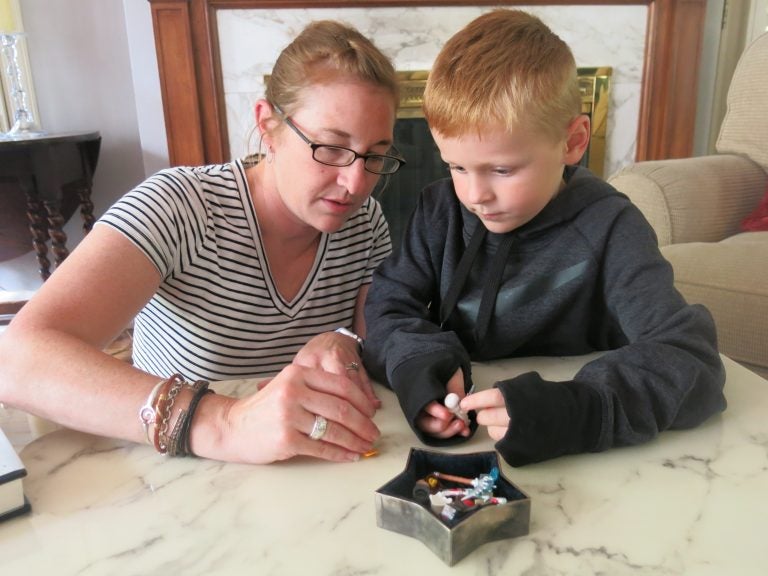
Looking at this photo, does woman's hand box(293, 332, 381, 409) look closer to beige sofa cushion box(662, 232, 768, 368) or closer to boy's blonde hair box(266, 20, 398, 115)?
boy's blonde hair box(266, 20, 398, 115)

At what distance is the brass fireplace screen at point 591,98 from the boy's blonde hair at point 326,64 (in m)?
1.91

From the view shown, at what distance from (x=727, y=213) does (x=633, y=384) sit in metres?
1.34

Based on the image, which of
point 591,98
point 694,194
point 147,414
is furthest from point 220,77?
point 147,414

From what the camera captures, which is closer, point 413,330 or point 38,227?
point 413,330

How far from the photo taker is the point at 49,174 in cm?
237

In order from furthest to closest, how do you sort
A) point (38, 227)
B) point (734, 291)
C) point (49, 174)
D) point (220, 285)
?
1. point (38, 227)
2. point (49, 174)
3. point (734, 291)
4. point (220, 285)

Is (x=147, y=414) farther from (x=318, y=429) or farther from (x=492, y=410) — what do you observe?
(x=492, y=410)

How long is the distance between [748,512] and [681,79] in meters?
2.84

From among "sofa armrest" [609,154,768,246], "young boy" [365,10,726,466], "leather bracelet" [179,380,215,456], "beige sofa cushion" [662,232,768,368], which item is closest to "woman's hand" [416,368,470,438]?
"young boy" [365,10,726,466]

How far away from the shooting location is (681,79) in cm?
296

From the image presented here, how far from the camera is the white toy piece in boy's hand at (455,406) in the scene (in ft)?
2.23

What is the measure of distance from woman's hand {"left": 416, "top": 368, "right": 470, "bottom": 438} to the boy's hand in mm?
22

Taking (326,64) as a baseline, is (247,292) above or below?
below

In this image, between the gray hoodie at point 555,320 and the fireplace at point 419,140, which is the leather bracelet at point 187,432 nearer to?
the gray hoodie at point 555,320
